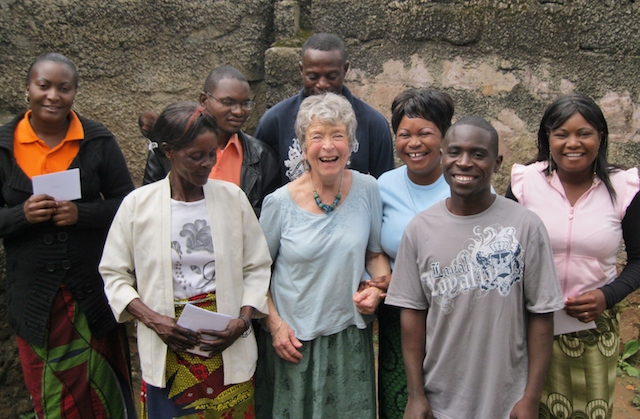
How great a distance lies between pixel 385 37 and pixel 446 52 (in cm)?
40

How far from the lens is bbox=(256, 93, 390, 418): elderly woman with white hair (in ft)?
8.69

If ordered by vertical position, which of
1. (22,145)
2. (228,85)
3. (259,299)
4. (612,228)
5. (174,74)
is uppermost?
(174,74)

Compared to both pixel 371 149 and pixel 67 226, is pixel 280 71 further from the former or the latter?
pixel 67 226

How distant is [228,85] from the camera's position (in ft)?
10.0

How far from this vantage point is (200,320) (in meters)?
2.44

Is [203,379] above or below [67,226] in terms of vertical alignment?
below

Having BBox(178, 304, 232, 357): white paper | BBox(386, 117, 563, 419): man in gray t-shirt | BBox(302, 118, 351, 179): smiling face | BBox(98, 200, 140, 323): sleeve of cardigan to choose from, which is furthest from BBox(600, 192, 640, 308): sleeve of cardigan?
BBox(98, 200, 140, 323): sleeve of cardigan

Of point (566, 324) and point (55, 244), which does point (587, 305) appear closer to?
point (566, 324)

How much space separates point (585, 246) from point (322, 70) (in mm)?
1494

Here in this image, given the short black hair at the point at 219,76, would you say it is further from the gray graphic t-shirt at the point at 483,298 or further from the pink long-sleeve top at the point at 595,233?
the pink long-sleeve top at the point at 595,233

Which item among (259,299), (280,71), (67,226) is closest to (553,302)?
(259,299)

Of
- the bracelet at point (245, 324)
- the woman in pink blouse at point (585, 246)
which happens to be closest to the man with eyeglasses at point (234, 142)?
the bracelet at point (245, 324)

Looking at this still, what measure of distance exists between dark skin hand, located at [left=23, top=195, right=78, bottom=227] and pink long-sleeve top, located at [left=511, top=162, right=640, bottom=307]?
1.94m

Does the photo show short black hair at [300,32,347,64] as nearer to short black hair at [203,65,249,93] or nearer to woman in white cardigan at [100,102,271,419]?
short black hair at [203,65,249,93]
